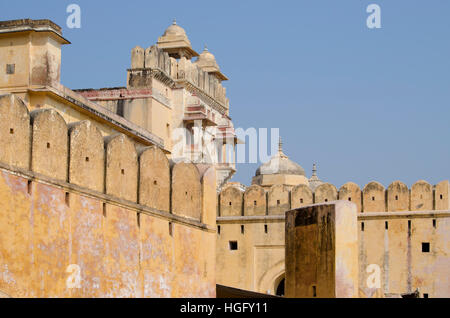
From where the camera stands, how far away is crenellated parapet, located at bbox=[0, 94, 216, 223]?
1066cm

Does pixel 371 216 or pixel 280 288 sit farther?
pixel 280 288

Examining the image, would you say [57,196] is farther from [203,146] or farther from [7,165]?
[203,146]

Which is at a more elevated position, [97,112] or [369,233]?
[97,112]

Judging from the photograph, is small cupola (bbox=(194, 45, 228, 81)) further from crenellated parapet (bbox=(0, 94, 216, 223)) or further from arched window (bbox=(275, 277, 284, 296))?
crenellated parapet (bbox=(0, 94, 216, 223))

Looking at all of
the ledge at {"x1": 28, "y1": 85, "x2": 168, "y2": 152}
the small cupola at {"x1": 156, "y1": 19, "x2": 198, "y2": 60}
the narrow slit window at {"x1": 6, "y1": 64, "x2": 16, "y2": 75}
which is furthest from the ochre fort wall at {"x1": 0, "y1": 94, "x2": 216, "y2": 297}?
the small cupola at {"x1": 156, "y1": 19, "x2": 198, "y2": 60}

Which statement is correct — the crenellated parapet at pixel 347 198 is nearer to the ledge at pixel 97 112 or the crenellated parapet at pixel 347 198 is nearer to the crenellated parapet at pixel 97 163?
the ledge at pixel 97 112

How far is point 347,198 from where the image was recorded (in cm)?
2272

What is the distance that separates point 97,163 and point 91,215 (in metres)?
0.74

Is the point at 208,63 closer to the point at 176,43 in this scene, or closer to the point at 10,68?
the point at 176,43

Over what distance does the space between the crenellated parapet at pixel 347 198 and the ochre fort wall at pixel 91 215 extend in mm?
8150

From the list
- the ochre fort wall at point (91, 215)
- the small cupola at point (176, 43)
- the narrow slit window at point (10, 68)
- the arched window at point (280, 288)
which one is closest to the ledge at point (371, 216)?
the arched window at point (280, 288)

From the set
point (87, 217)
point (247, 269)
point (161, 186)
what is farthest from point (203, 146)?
point (87, 217)

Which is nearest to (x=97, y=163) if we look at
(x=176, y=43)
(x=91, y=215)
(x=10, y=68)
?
(x=91, y=215)
